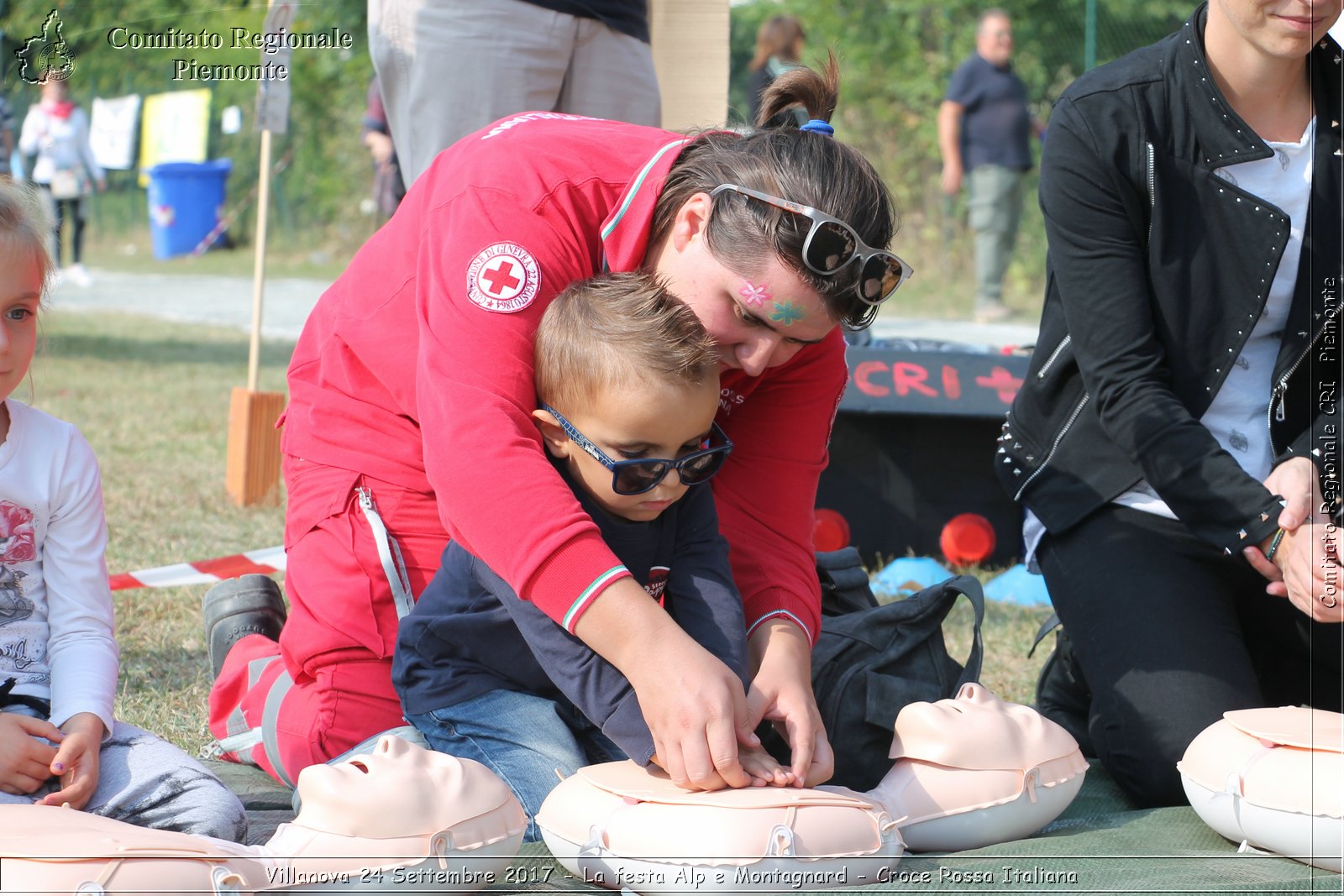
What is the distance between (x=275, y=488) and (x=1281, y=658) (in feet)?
11.2

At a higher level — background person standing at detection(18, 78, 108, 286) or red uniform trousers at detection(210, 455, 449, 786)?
red uniform trousers at detection(210, 455, 449, 786)

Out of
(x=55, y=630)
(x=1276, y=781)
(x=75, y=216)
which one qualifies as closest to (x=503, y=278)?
(x=55, y=630)

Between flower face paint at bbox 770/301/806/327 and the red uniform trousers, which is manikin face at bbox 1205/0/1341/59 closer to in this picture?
flower face paint at bbox 770/301/806/327

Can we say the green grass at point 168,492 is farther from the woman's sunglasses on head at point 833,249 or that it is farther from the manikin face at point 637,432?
the woman's sunglasses on head at point 833,249

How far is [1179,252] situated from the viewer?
2.55 meters

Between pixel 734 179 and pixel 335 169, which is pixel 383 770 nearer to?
pixel 734 179

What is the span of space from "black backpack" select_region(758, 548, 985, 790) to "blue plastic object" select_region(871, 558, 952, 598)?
1.38 metres

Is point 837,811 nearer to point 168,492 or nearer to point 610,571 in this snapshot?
point 610,571

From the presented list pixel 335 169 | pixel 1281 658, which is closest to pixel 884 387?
pixel 1281 658

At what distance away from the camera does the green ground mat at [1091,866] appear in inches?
66.7

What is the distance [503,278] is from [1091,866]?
111 centimetres

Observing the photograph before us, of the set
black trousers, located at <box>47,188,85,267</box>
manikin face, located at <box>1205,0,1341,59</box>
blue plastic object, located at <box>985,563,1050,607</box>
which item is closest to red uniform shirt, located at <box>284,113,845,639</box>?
manikin face, located at <box>1205,0,1341,59</box>

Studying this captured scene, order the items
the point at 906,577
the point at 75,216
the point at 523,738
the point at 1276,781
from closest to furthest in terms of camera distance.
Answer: the point at 1276,781
the point at 523,738
the point at 906,577
the point at 75,216

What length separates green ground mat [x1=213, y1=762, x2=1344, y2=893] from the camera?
1.69 m
